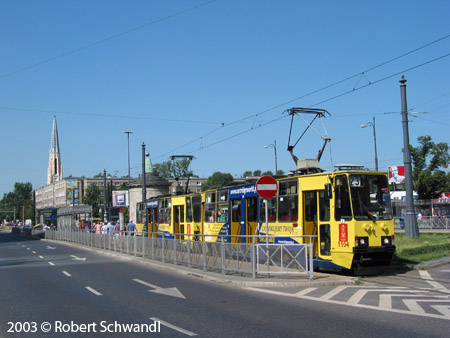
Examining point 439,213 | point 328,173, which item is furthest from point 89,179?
point 328,173

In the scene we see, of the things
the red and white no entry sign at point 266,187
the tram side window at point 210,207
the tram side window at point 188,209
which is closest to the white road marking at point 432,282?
the red and white no entry sign at point 266,187

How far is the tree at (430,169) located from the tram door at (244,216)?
128 feet

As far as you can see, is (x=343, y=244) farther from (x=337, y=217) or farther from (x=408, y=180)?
(x=408, y=180)

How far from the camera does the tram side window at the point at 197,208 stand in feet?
84.6

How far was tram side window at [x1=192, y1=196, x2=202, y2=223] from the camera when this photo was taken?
25781mm

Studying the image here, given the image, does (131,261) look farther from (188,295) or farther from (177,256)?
(188,295)

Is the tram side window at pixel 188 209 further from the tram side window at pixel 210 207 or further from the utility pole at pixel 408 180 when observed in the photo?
the utility pole at pixel 408 180

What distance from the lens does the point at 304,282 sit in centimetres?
1266

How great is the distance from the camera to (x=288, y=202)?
16.3 m

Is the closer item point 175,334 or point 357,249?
point 175,334

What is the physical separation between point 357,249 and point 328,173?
7.97 feet

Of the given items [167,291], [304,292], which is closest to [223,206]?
[167,291]

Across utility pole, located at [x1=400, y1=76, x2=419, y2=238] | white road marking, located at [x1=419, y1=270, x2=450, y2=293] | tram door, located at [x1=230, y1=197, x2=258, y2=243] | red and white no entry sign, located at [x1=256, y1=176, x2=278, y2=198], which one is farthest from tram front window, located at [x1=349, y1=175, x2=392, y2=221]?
utility pole, located at [x1=400, y1=76, x2=419, y2=238]

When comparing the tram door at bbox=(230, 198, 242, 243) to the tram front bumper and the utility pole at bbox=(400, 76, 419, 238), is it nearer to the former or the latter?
the tram front bumper
